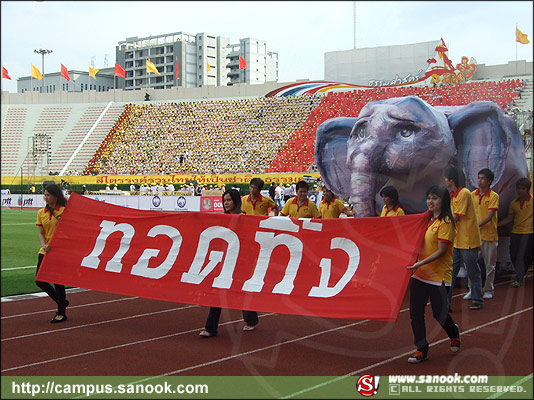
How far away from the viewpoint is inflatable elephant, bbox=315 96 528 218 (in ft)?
28.5

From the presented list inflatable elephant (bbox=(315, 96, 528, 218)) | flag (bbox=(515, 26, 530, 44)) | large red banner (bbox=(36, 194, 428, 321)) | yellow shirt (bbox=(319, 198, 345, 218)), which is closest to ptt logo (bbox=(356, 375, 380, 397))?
large red banner (bbox=(36, 194, 428, 321))

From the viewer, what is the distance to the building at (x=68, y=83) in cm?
5530

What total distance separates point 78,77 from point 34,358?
58.5 m

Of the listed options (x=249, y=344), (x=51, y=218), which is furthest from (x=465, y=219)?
(x=51, y=218)

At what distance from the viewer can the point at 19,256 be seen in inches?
515

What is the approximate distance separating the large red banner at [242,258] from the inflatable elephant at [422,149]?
2923 mm

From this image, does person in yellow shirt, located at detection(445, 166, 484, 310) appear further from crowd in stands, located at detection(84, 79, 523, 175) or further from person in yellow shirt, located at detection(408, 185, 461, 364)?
crowd in stands, located at detection(84, 79, 523, 175)

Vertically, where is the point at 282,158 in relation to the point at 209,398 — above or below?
above

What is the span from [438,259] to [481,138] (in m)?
4.34

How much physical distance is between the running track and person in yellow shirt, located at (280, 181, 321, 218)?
1244 mm

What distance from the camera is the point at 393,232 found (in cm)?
547

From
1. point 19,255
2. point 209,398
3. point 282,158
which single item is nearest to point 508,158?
point 209,398

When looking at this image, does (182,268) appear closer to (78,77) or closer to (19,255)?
(19,255)

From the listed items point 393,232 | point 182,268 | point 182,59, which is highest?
point 182,59
